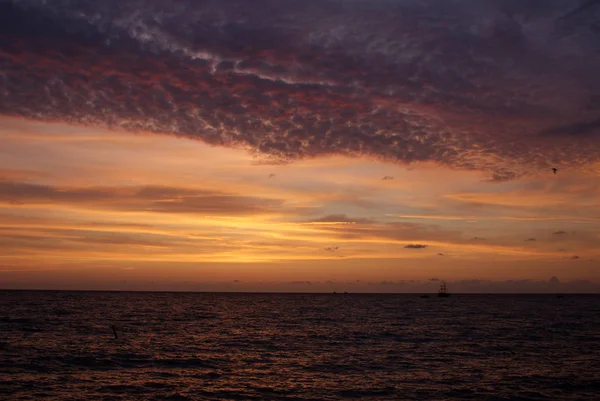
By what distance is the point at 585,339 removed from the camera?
66375 mm

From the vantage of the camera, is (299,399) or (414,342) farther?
(414,342)

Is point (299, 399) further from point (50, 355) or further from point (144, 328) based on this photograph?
point (144, 328)

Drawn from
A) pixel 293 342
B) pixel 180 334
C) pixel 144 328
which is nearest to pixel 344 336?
pixel 293 342

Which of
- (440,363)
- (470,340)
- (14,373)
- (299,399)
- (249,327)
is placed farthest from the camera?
(249,327)

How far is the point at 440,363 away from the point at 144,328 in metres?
46.4

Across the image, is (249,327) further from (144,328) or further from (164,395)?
(164,395)

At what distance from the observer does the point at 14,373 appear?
37.9 metres

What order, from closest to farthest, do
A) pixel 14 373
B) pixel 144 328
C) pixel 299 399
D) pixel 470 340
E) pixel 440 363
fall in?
1. pixel 299 399
2. pixel 14 373
3. pixel 440 363
4. pixel 470 340
5. pixel 144 328

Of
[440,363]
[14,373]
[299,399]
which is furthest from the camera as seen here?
[440,363]

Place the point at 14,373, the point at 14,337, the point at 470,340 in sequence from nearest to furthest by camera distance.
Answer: the point at 14,373
the point at 14,337
the point at 470,340

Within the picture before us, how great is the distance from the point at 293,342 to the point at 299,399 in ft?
91.7

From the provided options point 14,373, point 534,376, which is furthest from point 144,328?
point 534,376

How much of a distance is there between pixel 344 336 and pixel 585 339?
3177 cm

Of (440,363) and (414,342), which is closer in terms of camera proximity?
(440,363)
